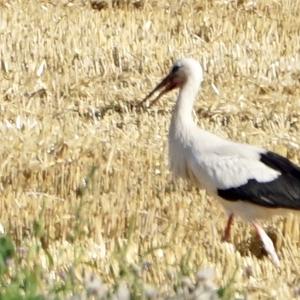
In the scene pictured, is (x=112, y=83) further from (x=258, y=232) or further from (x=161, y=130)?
(x=258, y=232)

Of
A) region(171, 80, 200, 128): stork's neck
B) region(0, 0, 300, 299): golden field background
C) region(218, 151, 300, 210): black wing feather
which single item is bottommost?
region(0, 0, 300, 299): golden field background

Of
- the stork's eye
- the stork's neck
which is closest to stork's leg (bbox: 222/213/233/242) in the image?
the stork's neck

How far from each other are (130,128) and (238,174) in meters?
1.91

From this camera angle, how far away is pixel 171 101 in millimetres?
9078

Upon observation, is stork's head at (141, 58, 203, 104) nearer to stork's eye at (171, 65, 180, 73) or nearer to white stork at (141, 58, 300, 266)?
stork's eye at (171, 65, 180, 73)

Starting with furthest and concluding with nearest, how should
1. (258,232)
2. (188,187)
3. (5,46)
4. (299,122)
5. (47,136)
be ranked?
(5,46) < (299,122) < (47,136) < (188,187) < (258,232)

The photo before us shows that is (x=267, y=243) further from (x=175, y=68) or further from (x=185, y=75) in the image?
(x=175, y=68)

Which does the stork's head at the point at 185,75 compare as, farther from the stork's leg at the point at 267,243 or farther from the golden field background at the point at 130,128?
the stork's leg at the point at 267,243

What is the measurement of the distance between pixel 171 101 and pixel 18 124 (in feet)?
4.06

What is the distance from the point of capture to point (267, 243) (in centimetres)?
618

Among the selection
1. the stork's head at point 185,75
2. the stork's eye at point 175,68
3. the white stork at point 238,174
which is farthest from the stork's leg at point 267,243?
the stork's eye at point 175,68

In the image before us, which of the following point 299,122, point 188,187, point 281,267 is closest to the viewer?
point 281,267

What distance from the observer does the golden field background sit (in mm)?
5508

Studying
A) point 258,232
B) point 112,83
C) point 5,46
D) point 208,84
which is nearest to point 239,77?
point 208,84
